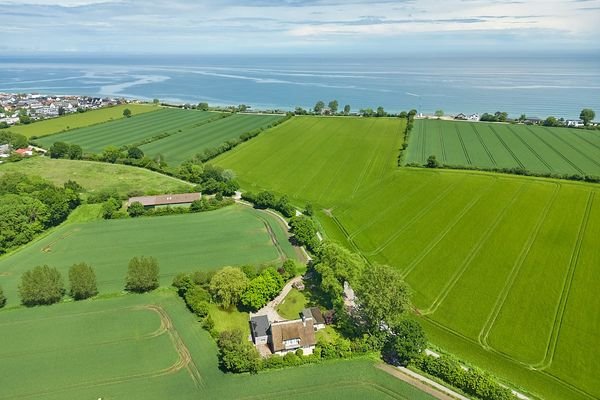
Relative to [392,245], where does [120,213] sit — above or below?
below

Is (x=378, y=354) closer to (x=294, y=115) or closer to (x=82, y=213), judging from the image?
(x=82, y=213)

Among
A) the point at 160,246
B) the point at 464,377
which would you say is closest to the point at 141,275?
the point at 160,246

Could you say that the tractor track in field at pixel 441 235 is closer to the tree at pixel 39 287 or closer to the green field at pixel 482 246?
the green field at pixel 482 246

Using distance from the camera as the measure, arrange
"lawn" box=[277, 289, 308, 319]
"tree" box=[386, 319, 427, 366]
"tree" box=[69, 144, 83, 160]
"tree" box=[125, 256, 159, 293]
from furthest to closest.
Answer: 1. "tree" box=[69, 144, 83, 160]
2. "tree" box=[125, 256, 159, 293]
3. "lawn" box=[277, 289, 308, 319]
4. "tree" box=[386, 319, 427, 366]

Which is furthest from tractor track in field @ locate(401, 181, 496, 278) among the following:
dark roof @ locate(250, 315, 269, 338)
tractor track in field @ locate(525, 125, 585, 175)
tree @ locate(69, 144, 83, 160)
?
tree @ locate(69, 144, 83, 160)

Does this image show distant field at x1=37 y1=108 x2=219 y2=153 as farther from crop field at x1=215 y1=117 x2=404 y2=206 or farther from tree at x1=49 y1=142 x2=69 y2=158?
crop field at x1=215 y1=117 x2=404 y2=206

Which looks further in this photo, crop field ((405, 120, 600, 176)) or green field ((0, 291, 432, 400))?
crop field ((405, 120, 600, 176))

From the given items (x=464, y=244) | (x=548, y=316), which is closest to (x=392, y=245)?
(x=464, y=244)
